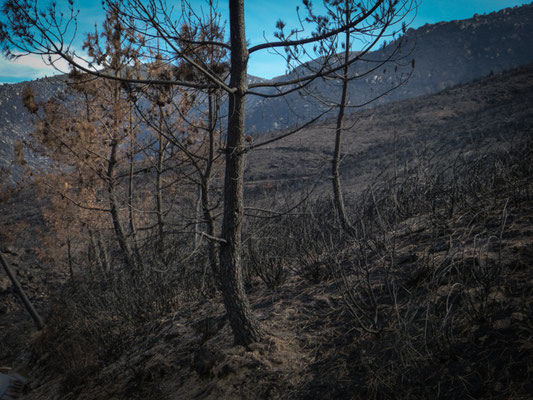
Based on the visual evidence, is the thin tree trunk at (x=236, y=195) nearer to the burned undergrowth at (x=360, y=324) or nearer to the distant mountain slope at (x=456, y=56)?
the burned undergrowth at (x=360, y=324)

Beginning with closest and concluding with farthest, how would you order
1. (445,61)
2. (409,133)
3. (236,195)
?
1. (236,195)
2. (409,133)
3. (445,61)

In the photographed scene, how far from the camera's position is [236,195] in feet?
8.20

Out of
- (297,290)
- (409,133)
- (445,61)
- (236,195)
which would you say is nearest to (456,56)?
(445,61)

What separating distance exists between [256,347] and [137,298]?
284 centimetres

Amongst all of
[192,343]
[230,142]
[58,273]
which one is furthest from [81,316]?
[58,273]

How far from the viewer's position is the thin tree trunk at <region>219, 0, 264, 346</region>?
7.76ft

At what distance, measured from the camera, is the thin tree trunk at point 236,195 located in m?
2.37

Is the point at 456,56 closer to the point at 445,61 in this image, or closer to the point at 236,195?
the point at 445,61

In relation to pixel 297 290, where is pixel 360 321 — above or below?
above

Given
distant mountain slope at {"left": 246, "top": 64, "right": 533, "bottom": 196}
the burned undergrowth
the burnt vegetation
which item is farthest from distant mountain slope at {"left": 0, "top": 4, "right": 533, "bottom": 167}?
the burned undergrowth

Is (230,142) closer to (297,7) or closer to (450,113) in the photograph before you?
(297,7)

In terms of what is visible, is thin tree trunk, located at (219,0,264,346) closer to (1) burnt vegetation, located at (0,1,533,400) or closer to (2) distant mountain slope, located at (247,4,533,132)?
(1) burnt vegetation, located at (0,1,533,400)

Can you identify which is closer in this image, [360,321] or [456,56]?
[360,321]

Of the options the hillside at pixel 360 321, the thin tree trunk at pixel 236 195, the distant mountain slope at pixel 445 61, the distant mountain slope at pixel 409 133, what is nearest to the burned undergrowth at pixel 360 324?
the hillside at pixel 360 321
